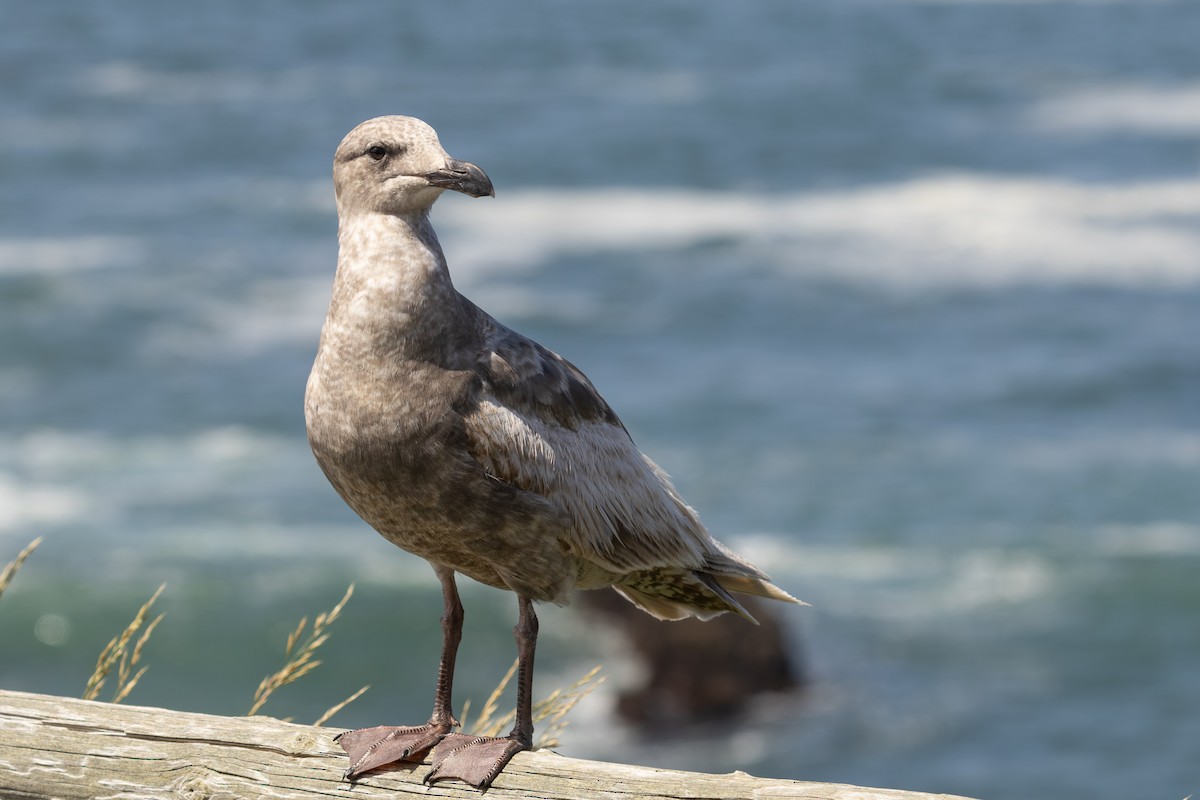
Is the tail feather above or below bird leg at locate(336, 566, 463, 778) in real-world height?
above

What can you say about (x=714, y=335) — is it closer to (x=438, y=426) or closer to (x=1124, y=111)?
(x=1124, y=111)

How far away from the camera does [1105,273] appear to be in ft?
88.8

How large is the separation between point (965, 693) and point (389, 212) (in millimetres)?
13022

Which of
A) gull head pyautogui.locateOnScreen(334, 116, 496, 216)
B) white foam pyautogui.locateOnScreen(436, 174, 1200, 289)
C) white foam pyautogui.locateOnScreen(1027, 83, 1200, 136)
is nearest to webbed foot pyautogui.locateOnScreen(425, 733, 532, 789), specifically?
gull head pyautogui.locateOnScreen(334, 116, 496, 216)

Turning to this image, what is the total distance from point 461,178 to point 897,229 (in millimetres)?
25464

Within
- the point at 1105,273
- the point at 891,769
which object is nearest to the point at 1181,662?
the point at 891,769

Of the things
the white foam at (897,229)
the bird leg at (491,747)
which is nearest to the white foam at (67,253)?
the white foam at (897,229)

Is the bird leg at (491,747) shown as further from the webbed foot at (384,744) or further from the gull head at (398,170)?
the gull head at (398,170)

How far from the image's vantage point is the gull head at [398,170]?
4570 mm

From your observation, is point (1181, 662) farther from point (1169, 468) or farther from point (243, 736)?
point (243, 736)

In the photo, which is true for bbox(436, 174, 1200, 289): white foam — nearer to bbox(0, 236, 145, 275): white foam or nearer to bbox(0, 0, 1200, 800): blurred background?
→ bbox(0, 0, 1200, 800): blurred background

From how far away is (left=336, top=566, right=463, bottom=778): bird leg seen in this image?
458cm

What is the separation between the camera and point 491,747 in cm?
468

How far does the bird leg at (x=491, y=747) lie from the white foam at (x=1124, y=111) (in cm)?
3119
